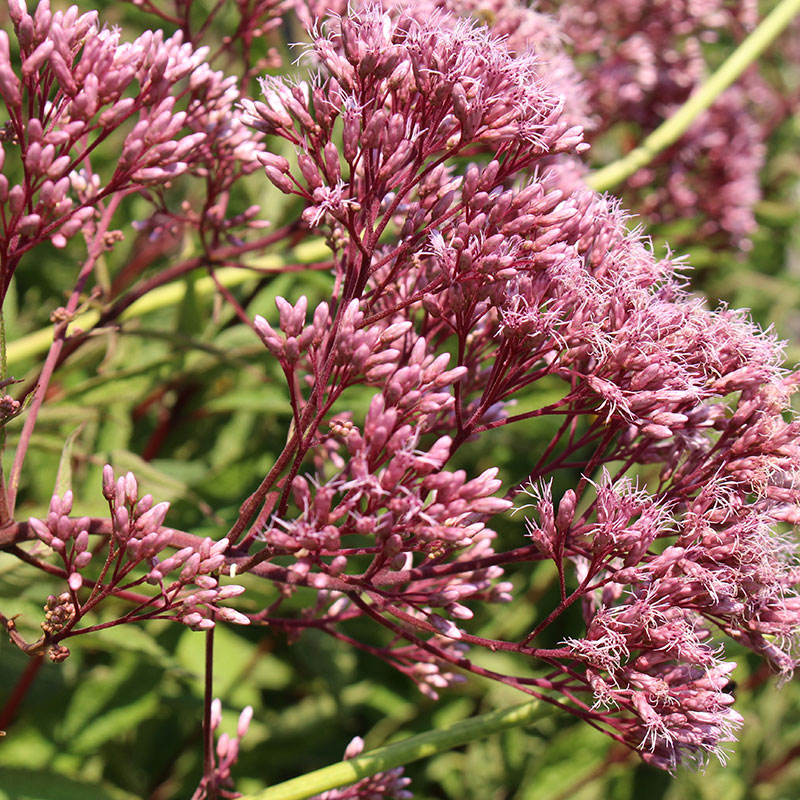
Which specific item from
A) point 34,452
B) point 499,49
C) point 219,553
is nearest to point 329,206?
point 499,49

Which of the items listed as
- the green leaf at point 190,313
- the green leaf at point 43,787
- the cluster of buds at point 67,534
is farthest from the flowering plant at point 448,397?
the green leaf at point 190,313

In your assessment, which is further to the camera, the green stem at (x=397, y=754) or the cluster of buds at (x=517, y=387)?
the green stem at (x=397, y=754)

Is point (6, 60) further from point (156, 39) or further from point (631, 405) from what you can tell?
point (631, 405)

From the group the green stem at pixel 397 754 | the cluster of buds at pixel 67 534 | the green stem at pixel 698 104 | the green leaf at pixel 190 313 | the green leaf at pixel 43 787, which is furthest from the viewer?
the green stem at pixel 698 104

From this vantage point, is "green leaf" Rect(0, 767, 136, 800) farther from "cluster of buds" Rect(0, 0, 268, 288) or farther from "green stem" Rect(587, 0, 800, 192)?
"green stem" Rect(587, 0, 800, 192)

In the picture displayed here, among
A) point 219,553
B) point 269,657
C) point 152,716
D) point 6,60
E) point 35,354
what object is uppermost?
point 6,60

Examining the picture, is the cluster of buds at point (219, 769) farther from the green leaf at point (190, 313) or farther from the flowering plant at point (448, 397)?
the green leaf at point (190, 313)

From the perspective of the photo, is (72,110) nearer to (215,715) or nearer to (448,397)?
(448,397)
